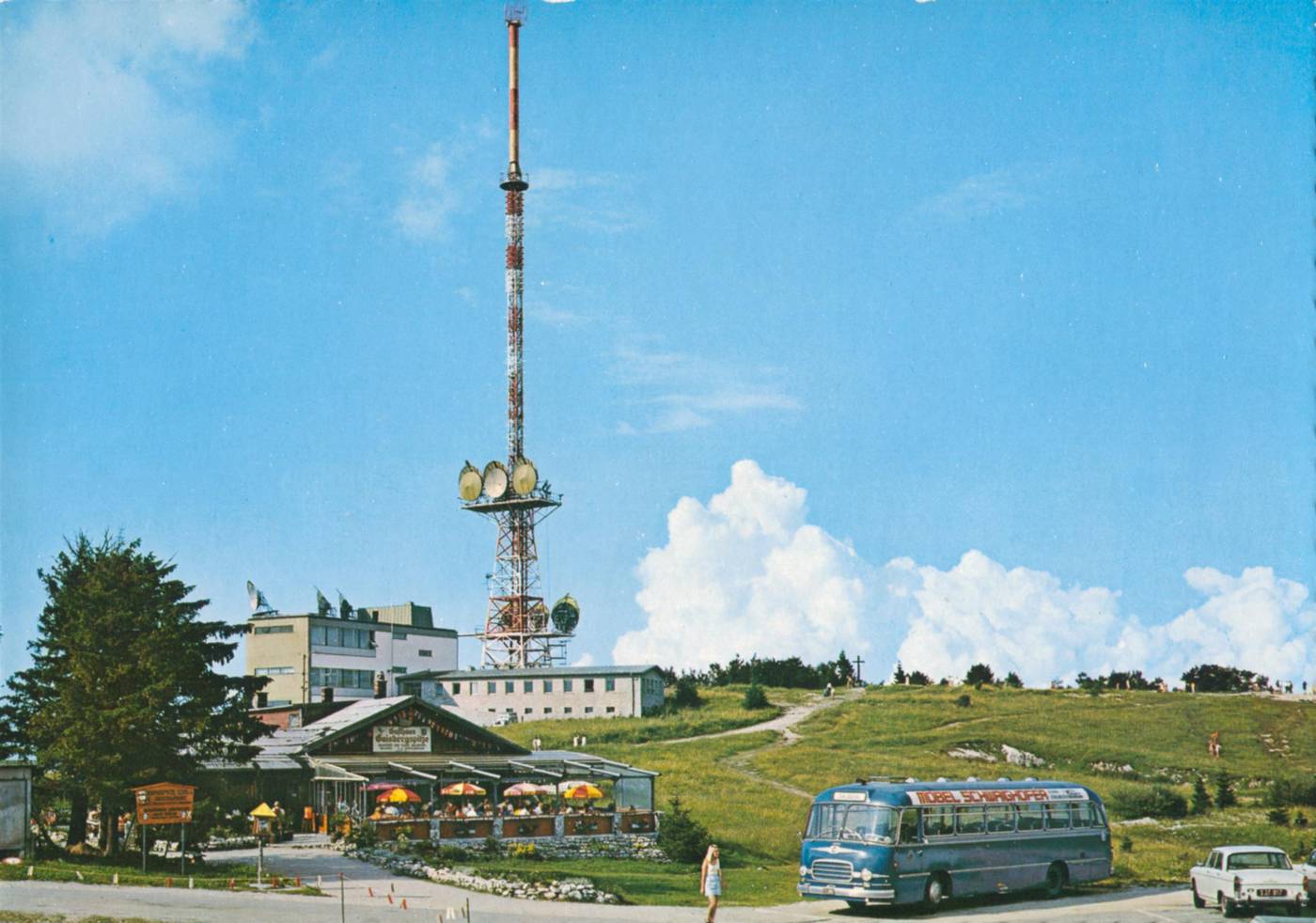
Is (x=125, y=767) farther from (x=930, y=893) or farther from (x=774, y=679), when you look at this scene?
(x=774, y=679)

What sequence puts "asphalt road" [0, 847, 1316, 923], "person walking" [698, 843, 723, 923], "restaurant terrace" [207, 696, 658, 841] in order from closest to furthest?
1. "person walking" [698, 843, 723, 923]
2. "asphalt road" [0, 847, 1316, 923]
3. "restaurant terrace" [207, 696, 658, 841]

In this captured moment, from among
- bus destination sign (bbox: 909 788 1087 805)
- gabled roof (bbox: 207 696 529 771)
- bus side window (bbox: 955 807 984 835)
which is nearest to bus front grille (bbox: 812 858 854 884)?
bus destination sign (bbox: 909 788 1087 805)

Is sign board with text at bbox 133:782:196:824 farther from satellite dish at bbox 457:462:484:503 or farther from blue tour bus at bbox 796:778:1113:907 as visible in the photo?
satellite dish at bbox 457:462:484:503

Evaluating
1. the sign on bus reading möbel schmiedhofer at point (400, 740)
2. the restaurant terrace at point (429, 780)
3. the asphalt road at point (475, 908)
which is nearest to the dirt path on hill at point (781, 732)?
the restaurant terrace at point (429, 780)

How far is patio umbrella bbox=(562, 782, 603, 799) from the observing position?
49959 millimetres

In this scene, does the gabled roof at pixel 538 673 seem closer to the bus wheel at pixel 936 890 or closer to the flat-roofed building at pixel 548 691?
the flat-roofed building at pixel 548 691

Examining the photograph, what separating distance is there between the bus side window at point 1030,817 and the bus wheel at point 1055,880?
1.16m

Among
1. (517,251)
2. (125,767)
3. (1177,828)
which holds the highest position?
(517,251)

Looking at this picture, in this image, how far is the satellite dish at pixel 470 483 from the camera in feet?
367

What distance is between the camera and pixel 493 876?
3547 centimetres

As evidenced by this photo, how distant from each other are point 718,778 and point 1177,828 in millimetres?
21634

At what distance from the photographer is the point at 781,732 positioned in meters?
87.0

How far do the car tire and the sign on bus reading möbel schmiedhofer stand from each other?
91.0 ft

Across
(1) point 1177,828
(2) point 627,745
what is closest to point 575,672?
(2) point 627,745
